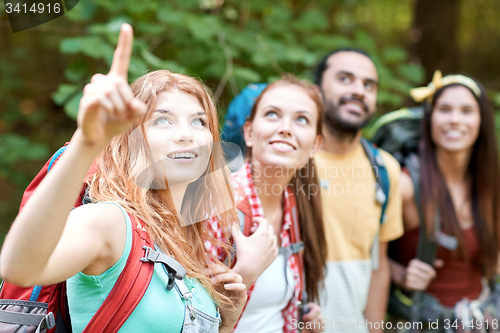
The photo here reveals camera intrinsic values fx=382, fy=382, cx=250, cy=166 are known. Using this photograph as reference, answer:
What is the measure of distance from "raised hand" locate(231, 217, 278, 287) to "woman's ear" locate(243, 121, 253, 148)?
0.46m

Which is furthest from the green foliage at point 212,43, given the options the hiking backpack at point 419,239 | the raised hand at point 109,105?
the raised hand at point 109,105

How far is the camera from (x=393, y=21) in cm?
517

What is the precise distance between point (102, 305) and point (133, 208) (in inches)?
11.0

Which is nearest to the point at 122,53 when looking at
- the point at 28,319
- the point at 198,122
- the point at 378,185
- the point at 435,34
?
the point at 198,122

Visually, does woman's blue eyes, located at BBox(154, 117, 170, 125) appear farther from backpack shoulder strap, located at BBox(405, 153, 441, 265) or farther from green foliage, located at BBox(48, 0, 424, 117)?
backpack shoulder strap, located at BBox(405, 153, 441, 265)

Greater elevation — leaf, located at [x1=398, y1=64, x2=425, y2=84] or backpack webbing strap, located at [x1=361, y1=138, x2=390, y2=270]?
leaf, located at [x1=398, y1=64, x2=425, y2=84]

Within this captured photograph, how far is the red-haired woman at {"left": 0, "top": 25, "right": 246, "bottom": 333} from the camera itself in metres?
0.75

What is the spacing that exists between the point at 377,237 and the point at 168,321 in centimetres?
168

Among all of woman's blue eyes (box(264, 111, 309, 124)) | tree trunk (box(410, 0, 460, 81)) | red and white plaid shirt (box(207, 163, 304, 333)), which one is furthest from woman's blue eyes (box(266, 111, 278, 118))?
tree trunk (box(410, 0, 460, 81))

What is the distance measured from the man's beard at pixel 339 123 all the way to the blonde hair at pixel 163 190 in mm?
1193

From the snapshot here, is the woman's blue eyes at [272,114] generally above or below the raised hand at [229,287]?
above

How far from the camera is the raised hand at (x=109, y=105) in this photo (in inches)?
29.0

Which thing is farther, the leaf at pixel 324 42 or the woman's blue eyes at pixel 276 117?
the leaf at pixel 324 42

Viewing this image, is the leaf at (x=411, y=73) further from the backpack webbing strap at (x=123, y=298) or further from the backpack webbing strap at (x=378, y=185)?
the backpack webbing strap at (x=123, y=298)
